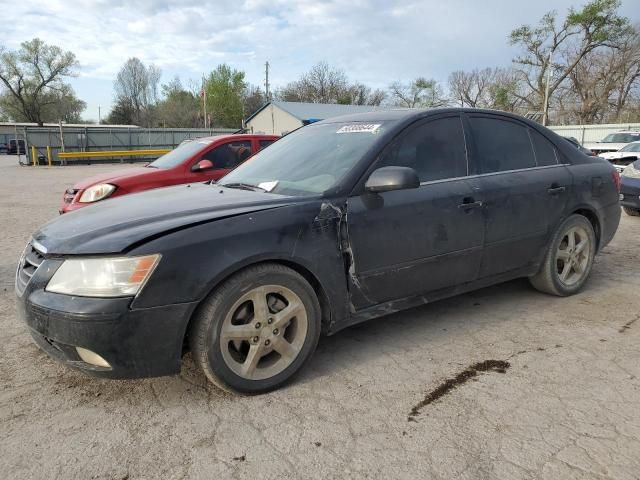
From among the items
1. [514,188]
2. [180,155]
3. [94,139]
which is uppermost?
[94,139]

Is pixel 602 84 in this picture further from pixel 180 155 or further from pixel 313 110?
pixel 180 155

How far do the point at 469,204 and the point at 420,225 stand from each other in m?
0.50

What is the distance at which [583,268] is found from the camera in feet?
14.4

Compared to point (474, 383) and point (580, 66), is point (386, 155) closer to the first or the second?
point (474, 383)

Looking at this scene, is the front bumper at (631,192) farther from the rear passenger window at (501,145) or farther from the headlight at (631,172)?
the rear passenger window at (501,145)

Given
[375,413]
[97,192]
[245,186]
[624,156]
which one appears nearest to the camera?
[375,413]

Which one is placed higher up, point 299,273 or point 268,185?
point 268,185

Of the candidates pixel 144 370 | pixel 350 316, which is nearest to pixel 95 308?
pixel 144 370

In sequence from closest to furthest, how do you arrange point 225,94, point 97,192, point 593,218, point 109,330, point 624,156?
point 109,330
point 593,218
point 97,192
point 624,156
point 225,94

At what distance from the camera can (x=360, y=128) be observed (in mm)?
3475

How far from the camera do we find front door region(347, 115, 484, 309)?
2984 millimetres

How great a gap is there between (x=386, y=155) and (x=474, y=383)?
151 centimetres

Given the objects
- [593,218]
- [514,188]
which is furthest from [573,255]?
[514,188]

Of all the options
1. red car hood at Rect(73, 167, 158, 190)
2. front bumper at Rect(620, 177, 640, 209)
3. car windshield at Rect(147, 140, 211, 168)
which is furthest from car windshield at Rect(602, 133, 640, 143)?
red car hood at Rect(73, 167, 158, 190)
